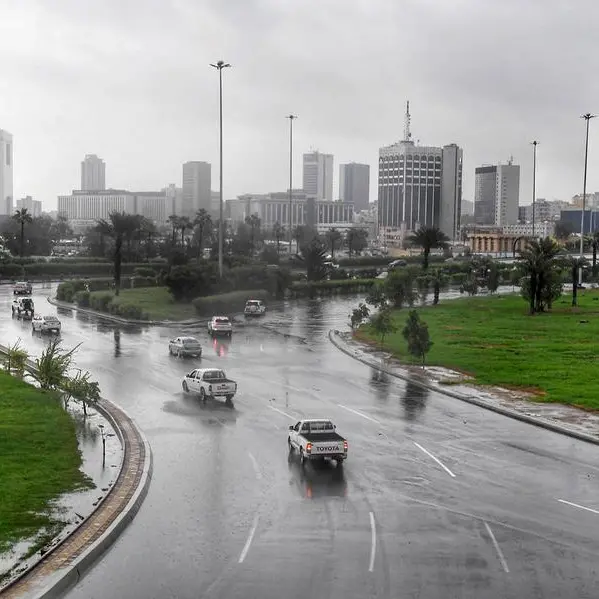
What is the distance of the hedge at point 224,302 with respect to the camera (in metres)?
75.2

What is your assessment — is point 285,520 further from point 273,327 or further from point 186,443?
point 273,327

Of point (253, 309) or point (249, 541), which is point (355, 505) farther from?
point (253, 309)

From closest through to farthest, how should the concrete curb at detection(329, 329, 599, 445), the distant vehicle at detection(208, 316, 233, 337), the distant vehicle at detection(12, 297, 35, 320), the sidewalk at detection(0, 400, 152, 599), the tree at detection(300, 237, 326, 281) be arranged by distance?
the sidewalk at detection(0, 400, 152, 599), the concrete curb at detection(329, 329, 599, 445), the distant vehicle at detection(208, 316, 233, 337), the distant vehicle at detection(12, 297, 35, 320), the tree at detection(300, 237, 326, 281)

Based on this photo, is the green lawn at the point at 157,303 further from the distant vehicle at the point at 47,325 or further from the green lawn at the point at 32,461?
the green lawn at the point at 32,461

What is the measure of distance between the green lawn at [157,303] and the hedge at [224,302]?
1.02 meters

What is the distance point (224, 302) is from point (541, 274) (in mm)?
28278

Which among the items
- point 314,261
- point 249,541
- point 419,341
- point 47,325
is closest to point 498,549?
point 249,541

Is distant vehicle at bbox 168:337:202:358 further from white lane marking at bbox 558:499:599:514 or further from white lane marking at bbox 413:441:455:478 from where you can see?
white lane marking at bbox 558:499:599:514

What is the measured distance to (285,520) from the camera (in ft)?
71.4

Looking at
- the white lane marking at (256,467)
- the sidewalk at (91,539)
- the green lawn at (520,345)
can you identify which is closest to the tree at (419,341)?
the green lawn at (520,345)

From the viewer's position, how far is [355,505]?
23.1 metres

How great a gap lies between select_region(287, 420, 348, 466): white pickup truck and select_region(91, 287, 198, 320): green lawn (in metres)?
44.5

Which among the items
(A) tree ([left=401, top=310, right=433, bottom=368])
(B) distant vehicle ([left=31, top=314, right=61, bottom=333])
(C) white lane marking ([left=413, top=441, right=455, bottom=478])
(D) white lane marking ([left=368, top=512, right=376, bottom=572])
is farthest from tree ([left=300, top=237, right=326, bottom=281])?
(D) white lane marking ([left=368, top=512, right=376, bottom=572])

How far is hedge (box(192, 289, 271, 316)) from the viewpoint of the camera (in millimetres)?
75250
